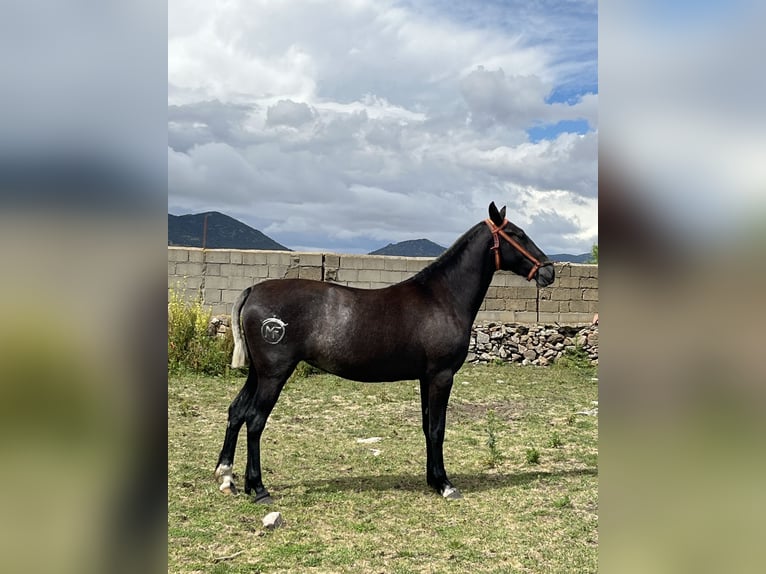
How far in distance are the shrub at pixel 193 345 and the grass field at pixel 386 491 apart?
1.30 m

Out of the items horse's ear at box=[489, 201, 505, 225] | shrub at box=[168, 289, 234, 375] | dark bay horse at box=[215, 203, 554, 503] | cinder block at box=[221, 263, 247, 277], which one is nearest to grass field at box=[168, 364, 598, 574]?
dark bay horse at box=[215, 203, 554, 503]

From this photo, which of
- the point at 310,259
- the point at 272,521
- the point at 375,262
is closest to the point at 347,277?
the point at 375,262

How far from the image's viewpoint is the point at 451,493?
476 centimetres

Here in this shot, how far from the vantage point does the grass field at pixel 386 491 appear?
12.2ft

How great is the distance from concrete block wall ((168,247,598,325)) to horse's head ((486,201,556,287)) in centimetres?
678

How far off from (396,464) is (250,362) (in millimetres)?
1651

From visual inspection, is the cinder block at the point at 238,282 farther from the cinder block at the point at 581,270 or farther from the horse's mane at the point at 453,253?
the horse's mane at the point at 453,253

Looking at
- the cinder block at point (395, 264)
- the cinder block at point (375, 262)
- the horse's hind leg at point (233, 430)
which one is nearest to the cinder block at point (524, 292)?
the cinder block at point (395, 264)

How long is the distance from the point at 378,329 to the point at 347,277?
23.1ft
